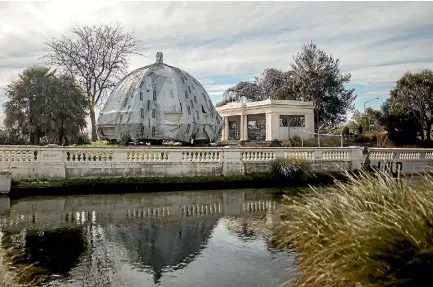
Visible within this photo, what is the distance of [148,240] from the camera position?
10016mm

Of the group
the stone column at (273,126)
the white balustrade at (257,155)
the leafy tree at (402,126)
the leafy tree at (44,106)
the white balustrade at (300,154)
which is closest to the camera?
the white balustrade at (257,155)

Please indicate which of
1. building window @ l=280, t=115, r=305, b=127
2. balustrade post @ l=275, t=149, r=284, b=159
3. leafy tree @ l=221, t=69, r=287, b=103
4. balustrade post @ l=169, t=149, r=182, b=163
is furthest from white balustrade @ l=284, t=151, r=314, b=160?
leafy tree @ l=221, t=69, r=287, b=103

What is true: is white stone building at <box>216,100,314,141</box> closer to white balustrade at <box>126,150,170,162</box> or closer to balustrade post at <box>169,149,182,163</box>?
balustrade post at <box>169,149,182,163</box>

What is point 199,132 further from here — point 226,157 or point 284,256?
point 284,256

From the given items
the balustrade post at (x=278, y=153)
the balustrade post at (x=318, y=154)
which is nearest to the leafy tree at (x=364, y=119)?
the balustrade post at (x=318, y=154)

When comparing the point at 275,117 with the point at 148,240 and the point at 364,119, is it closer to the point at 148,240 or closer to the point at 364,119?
the point at 364,119

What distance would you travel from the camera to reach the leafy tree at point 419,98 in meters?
44.5

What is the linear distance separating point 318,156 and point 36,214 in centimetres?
1356

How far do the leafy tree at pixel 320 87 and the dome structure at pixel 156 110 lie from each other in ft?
101

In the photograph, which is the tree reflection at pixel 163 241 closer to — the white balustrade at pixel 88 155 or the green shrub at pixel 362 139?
the white balustrade at pixel 88 155

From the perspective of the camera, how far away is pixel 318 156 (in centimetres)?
2202

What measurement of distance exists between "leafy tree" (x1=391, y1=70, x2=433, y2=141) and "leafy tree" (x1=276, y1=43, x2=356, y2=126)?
11.9 m

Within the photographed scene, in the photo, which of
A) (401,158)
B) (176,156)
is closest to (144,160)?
(176,156)

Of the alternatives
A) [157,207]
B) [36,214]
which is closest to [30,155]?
[36,214]
